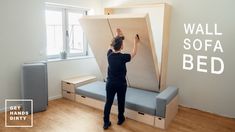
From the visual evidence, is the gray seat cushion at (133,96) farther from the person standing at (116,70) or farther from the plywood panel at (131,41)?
the person standing at (116,70)

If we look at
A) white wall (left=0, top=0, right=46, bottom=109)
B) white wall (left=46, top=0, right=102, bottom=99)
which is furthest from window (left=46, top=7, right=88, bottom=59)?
white wall (left=0, top=0, right=46, bottom=109)

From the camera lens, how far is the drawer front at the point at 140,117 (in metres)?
3.10

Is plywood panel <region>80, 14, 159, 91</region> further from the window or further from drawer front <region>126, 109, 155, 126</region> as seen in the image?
the window

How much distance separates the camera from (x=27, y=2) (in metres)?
3.56

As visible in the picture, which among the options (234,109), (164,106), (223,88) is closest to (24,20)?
(164,106)

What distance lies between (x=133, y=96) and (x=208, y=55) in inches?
58.8

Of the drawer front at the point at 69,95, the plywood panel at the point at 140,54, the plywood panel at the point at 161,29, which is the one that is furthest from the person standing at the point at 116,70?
the drawer front at the point at 69,95

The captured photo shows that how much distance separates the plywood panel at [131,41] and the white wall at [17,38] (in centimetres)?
100

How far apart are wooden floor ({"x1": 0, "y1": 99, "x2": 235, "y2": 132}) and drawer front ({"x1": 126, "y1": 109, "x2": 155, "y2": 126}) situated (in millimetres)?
71

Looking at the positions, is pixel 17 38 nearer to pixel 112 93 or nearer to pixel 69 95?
pixel 69 95

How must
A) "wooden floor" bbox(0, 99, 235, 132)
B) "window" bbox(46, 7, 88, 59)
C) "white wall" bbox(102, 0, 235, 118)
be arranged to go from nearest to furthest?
"wooden floor" bbox(0, 99, 235, 132), "white wall" bbox(102, 0, 235, 118), "window" bbox(46, 7, 88, 59)

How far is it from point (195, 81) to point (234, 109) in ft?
2.52

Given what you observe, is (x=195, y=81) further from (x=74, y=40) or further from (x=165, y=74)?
(x=74, y=40)

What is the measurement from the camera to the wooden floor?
296 cm
